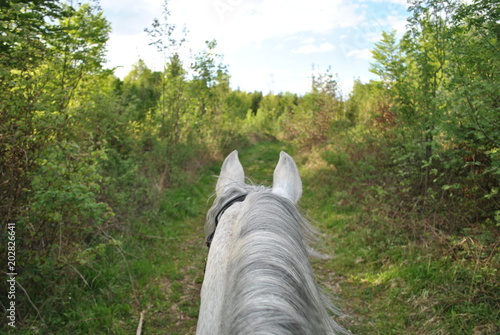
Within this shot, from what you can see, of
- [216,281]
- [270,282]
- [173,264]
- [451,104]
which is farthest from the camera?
[173,264]

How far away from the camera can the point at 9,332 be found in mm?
2516

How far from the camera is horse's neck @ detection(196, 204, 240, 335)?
1174mm

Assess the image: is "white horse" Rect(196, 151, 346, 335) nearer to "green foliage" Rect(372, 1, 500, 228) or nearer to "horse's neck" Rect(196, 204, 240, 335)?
"horse's neck" Rect(196, 204, 240, 335)

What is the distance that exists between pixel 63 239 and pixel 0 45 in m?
2.01

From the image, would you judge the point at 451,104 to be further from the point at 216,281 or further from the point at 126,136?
the point at 126,136

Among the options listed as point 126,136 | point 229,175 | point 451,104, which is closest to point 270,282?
point 229,175

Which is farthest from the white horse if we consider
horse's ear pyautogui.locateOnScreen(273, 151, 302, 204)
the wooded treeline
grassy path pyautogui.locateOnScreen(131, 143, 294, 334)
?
the wooded treeline

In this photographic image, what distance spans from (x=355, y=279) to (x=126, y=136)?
5607 millimetres

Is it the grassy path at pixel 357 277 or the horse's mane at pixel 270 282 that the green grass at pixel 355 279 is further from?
the horse's mane at pixel 270 282

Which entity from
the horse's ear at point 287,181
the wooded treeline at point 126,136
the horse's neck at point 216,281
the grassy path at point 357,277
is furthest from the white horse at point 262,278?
the wooded treeline at point 126,136

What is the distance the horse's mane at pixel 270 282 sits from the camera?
0.86 m

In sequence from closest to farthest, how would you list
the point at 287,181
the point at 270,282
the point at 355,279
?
the point at 270,282, the point at 287,181, the point at 355,279

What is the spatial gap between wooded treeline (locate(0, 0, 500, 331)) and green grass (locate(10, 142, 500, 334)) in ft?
0.82

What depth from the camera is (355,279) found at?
14.5ft
